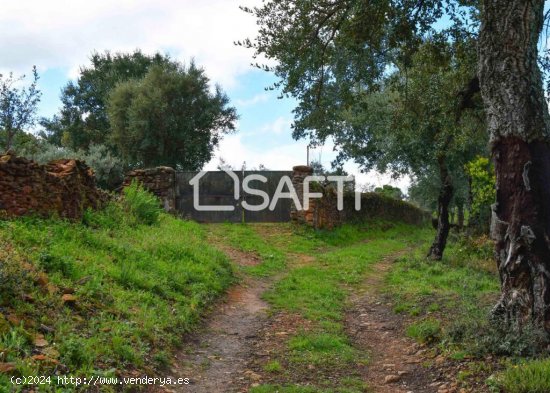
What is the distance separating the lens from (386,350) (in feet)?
22.7

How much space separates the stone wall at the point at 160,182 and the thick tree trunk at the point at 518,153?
14.1 metres

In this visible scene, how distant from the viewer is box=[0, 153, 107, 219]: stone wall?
854 centimetres

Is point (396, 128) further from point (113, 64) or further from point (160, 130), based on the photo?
point (113, 64)

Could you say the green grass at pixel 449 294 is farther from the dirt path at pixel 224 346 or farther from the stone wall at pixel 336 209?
the stone wall at pixel 336 209

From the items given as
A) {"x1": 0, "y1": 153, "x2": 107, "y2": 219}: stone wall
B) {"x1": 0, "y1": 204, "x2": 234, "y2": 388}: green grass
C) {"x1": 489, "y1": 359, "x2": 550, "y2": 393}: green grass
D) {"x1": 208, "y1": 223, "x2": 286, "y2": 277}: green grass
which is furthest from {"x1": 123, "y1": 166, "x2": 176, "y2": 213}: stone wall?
{"x1": 489, "y1": 359, "x2": 550, "y2": 393}: green grass

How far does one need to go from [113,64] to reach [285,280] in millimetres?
30868

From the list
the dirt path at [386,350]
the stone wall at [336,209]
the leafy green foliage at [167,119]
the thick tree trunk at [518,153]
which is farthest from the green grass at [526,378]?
the leafy green foliage at [167,119]

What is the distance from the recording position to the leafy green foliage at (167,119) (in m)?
28.6

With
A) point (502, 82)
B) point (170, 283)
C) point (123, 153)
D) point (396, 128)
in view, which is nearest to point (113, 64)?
point (123, 153)

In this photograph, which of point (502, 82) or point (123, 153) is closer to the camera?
point (502, 82)

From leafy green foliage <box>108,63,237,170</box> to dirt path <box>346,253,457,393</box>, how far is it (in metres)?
20.9

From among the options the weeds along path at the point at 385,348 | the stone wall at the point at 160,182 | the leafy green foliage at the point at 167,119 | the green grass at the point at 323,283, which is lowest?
the weeds along path at the point at 385,348

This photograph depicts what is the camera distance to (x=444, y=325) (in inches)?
279

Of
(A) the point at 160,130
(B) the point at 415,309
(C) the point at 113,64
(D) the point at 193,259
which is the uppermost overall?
(C) the point at 113,64
